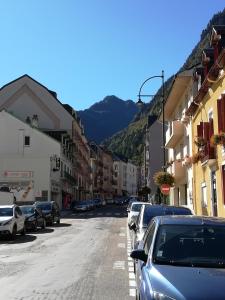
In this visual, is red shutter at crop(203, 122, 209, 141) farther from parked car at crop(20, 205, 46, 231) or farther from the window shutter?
parked car at crop(20, 205, 46, 231)

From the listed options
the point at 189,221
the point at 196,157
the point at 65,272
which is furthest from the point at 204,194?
the point at 189,221

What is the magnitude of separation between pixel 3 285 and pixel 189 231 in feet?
16.7

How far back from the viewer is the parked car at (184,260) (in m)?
5.26

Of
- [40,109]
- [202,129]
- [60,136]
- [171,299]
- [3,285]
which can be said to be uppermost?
[40,109]

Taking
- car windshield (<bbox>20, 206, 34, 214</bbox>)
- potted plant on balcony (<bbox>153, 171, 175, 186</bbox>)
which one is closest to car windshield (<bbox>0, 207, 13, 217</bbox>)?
car windshield (<bbox>20, 206, 34, 214</bbox>)

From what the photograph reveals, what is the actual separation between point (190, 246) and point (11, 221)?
61.7ft

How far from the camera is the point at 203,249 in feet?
21.6

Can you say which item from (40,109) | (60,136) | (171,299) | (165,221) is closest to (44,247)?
(165,221)

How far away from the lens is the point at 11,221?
80.1 ft

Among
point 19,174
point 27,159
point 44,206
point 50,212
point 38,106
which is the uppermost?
point 38,106

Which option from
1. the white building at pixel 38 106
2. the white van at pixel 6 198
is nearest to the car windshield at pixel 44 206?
the white van at pixel 6 198

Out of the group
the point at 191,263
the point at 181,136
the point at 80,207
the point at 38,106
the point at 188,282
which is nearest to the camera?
the point at 188,282

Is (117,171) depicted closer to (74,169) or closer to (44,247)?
(74,169)

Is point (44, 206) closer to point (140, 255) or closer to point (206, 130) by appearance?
point (206, 130)
